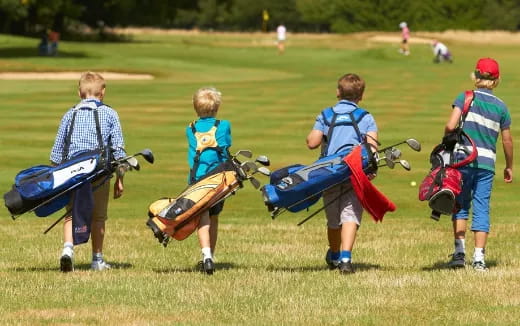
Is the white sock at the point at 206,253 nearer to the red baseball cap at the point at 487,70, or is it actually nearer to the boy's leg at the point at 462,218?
the boy's leg at the point at 462,218

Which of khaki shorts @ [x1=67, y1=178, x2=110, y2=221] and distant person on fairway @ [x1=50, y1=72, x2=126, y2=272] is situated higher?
distant person on fairway @ [x1=50, y1=72, x2=126, y2=272]

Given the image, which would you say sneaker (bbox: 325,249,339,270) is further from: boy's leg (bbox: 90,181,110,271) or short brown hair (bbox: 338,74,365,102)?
boy's leg (bbox: 90,181,110,271)

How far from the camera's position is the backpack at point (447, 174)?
9.52 metres

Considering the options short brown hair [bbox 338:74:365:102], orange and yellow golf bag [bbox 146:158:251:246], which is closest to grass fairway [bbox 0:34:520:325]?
orange and yellow golf bag [bbox 146:158:251:246]

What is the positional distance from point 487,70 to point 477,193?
0.96 meters

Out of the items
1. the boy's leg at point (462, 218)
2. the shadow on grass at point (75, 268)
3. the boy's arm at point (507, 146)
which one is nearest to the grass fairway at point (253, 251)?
the shadow on grass at point (75, 268)

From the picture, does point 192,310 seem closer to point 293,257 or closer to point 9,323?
point 9,323

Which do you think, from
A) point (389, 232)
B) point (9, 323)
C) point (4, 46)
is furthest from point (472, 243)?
point (4, 46)

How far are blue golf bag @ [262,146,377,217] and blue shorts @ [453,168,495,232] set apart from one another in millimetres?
847

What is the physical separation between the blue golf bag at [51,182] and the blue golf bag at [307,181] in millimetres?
1260

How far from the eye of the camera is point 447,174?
9.62 meters

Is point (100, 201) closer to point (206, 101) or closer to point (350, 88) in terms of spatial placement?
point (206, 101)

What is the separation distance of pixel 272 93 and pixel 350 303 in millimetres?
28527

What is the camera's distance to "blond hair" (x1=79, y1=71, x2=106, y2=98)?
A: 9.81 m
